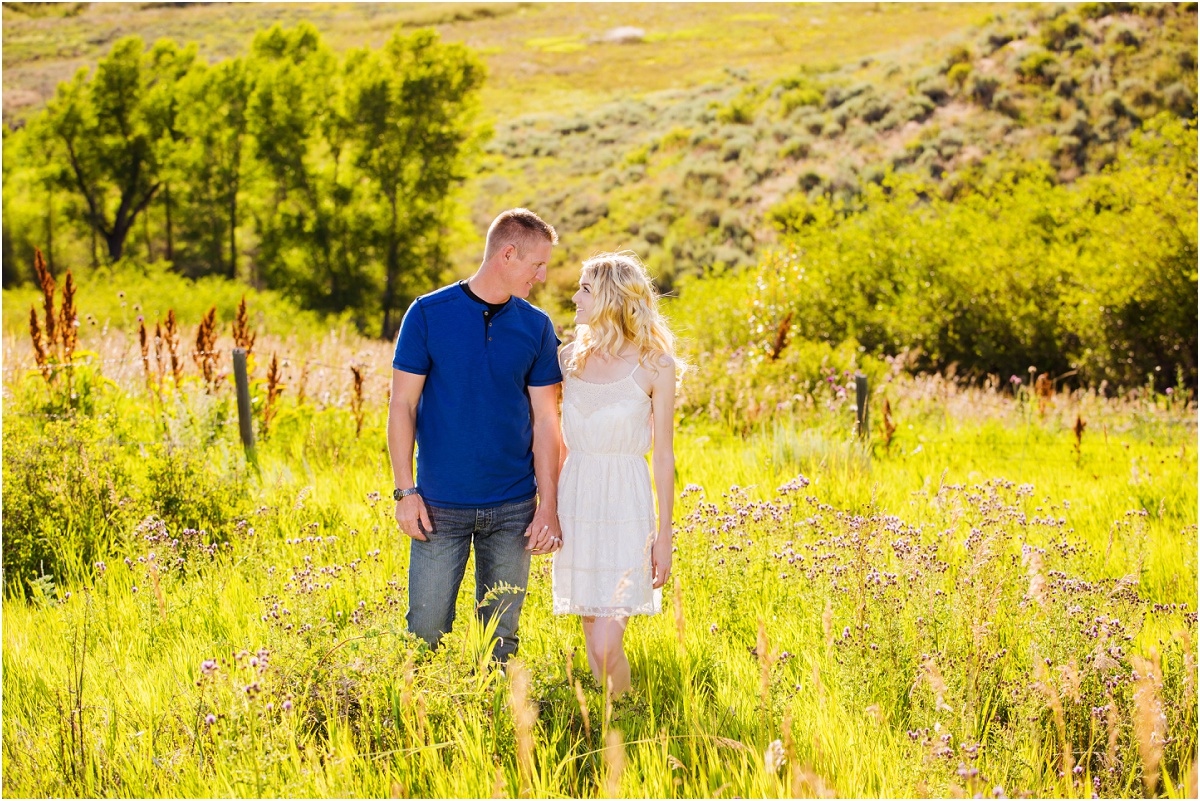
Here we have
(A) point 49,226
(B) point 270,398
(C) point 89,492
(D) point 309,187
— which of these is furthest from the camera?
(A) point 49,226

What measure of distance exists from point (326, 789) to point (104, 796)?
78 centimetres

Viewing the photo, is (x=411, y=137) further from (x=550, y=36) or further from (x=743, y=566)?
(x=550, y=36)

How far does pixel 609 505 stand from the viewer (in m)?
3.10

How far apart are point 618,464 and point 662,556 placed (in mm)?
389

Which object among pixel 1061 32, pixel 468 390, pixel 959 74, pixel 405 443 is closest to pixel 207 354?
pixel 405 443

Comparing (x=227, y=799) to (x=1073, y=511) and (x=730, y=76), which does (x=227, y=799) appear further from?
(x=730, y=76)

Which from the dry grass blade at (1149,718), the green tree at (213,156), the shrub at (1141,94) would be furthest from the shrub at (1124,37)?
the dry grass blade at (1149,718)

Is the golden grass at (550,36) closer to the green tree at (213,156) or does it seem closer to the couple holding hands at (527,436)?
the green tree at (213,156)

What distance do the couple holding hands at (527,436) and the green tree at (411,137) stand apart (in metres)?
26.9

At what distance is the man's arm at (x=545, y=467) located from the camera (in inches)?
125

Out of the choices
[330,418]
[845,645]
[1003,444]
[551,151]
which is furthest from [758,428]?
[551,151]

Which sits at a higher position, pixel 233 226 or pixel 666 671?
pixel 233 226

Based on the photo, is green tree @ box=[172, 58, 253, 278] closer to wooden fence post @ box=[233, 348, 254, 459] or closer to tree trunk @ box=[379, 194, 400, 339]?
tree trunk @ box=[379, 194, 400, 339]

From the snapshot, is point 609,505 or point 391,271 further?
point 391,271
